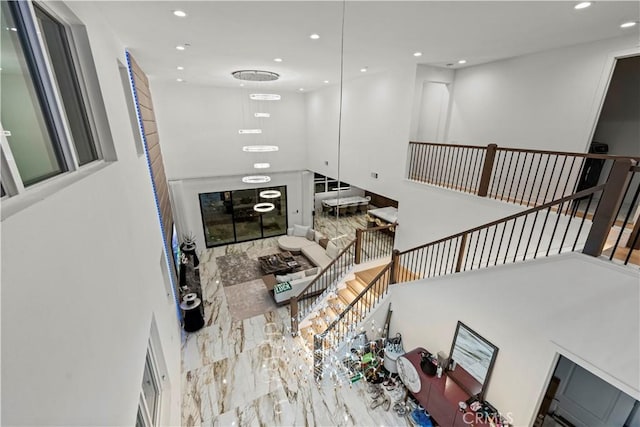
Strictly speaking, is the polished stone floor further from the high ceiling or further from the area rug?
the high ceiling

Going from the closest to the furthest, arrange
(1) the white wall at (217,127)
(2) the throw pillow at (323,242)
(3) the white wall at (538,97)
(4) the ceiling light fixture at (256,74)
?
(3) the white wall at (538,97)
(4) the ceiling light fixture at (256,74)
(1) the white wall at (217,127)
(2) the throw pillow at (323,242)

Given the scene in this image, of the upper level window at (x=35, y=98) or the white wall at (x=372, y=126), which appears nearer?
the upper level window at (x=35, y=98)

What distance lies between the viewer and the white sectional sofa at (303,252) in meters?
6.87

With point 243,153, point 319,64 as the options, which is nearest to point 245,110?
point 243,153

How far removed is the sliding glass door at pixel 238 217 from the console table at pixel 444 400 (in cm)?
704

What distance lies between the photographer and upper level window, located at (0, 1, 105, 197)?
1.19 metres

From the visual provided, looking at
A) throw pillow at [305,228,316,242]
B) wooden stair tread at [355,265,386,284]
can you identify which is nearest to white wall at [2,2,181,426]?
wooden stair tread at [355,265,386,284]

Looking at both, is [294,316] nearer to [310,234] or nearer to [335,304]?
[335,304]

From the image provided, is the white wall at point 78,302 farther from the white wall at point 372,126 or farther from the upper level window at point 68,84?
the white wall at point 372,126

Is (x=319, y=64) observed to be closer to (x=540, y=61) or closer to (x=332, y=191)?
(x=540, y=61)

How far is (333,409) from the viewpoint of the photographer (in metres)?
4.25

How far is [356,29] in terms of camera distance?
3.46 metres

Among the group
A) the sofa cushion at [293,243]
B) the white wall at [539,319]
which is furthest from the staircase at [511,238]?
the sofa cushion at [293,243]

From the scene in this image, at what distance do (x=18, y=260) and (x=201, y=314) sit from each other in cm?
568
